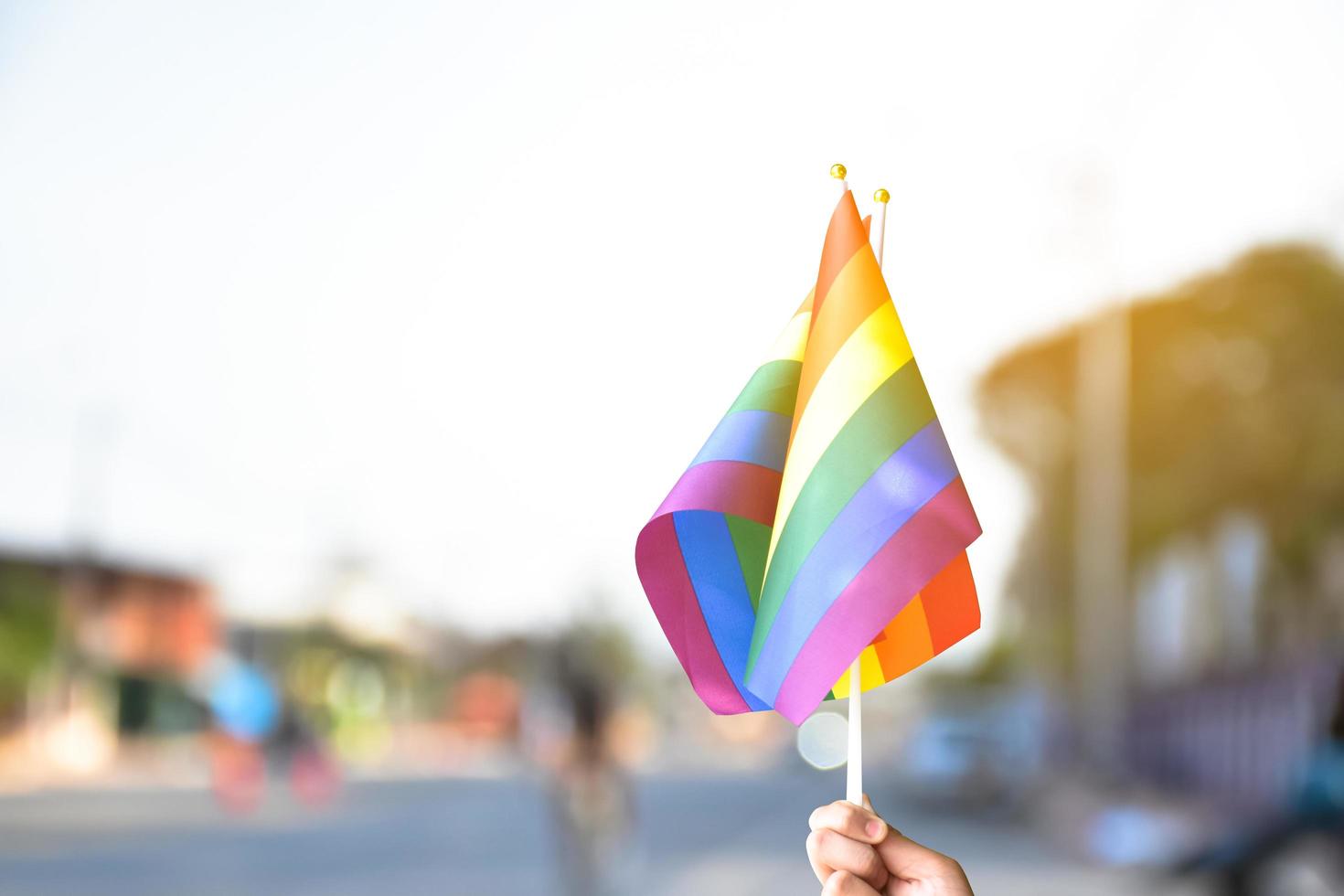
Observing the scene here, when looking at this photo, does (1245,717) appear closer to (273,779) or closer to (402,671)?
(273,779)

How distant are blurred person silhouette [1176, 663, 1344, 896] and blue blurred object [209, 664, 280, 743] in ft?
71.3

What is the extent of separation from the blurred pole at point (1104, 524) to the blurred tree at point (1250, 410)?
0.69m

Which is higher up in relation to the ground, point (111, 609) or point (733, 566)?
point (111, 609)

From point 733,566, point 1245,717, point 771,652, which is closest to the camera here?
point 771,652

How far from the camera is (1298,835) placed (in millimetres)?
11523

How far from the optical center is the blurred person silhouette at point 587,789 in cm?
1370

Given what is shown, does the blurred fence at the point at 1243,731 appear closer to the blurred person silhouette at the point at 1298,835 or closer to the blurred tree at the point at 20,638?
the blurred person silhouette at the point at 1298,835

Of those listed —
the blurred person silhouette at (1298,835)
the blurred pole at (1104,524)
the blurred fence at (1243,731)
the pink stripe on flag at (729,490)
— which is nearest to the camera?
the pink stripe on flag at (729,490)

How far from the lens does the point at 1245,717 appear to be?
87.4ft

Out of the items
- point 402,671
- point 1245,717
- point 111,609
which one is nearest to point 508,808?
point 1245,717

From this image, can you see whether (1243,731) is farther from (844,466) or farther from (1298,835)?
(844,466)

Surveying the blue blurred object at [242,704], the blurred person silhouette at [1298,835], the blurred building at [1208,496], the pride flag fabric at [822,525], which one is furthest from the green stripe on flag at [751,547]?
the blue blurred object at [242,704]

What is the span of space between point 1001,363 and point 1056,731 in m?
15.2

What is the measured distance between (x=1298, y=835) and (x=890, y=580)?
1005 centimetres
